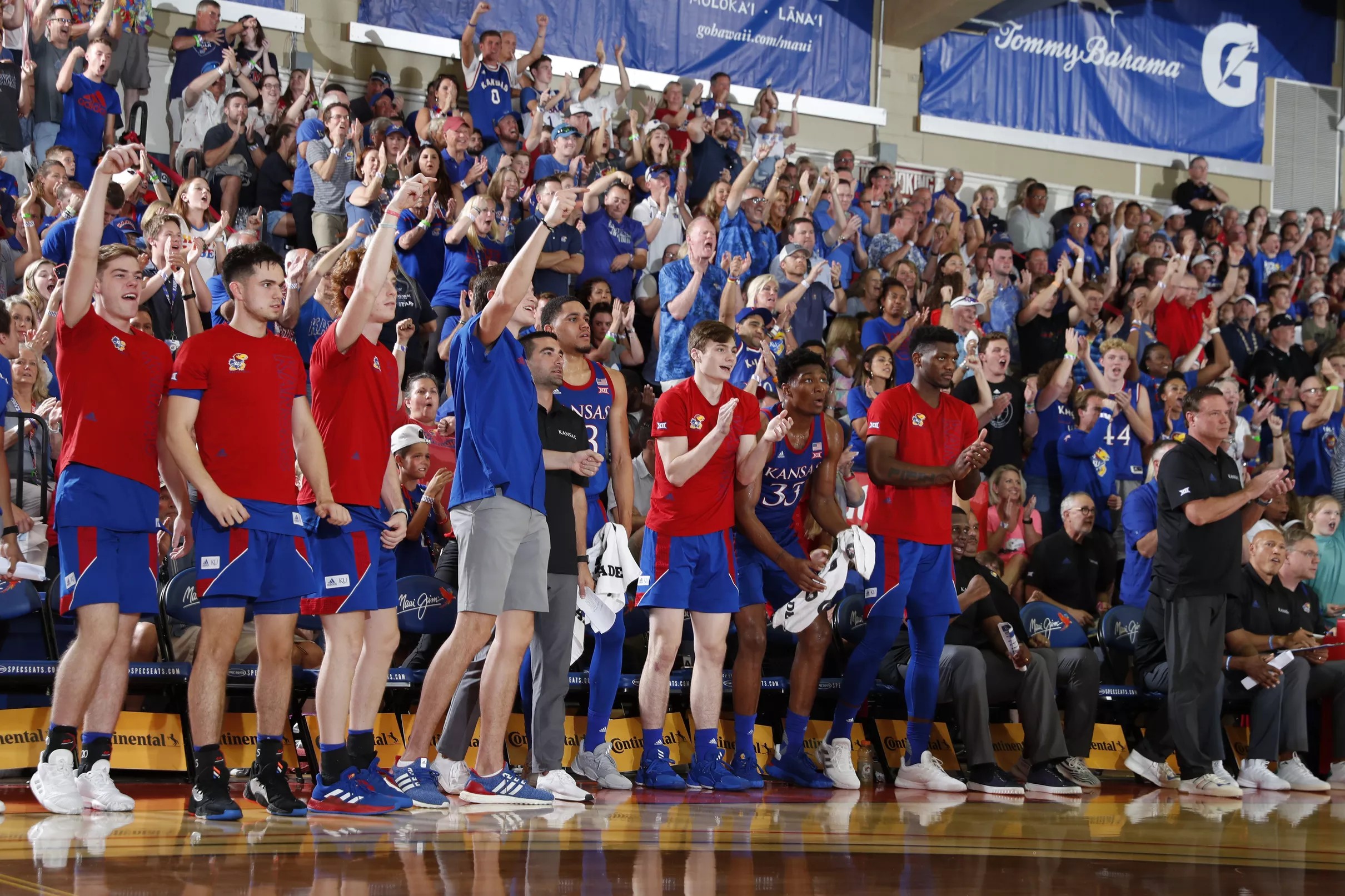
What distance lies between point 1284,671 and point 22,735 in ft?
23.6

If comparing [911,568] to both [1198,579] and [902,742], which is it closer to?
[902,742]

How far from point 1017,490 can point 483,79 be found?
6826 mm

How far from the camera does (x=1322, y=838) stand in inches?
227

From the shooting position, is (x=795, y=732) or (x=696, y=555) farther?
(x=795, y=732)

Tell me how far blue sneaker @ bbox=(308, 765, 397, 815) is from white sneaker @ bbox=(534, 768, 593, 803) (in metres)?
0.90

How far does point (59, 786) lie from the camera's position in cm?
507

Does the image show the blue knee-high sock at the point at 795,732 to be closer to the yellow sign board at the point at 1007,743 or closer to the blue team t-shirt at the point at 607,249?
the yellow sign board at the point at 1007,743

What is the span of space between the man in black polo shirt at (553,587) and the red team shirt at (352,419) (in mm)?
Result: 785

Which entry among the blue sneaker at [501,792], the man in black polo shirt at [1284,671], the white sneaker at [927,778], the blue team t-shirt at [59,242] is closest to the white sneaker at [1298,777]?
the man in black polo shirt at [1284,671]

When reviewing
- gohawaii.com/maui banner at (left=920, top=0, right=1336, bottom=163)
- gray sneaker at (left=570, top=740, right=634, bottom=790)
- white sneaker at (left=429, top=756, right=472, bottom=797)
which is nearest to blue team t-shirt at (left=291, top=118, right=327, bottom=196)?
gray sneaker at (left=570, top=740, right=634, bottom=790)

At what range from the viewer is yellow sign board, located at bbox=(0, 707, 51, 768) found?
20.1ft

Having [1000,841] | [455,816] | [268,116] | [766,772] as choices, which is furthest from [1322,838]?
[268,116]

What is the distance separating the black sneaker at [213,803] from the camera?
495 cm

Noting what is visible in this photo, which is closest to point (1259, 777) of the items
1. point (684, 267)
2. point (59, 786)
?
point (684, 267)
